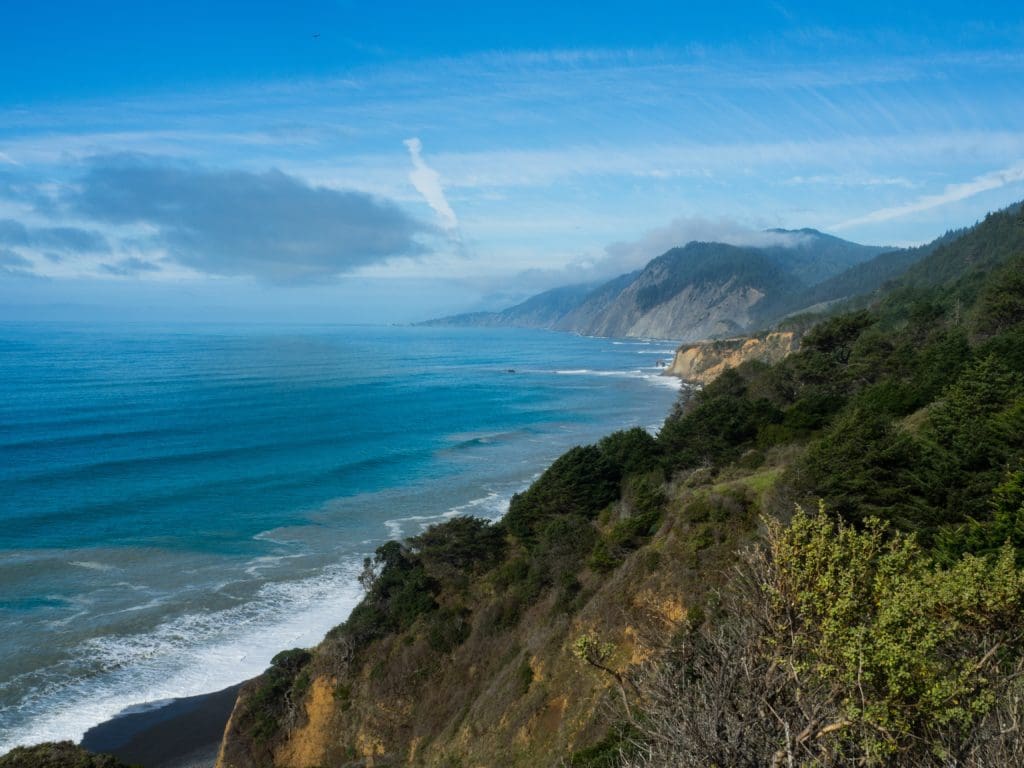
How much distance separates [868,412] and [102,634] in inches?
1195

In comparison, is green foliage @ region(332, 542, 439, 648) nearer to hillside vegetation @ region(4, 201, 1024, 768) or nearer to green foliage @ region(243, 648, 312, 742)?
hillside vegetation @ region(4, 201, 1024, 768)

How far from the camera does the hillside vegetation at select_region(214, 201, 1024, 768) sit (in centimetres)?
725

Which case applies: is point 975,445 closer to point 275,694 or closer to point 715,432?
point 715,432

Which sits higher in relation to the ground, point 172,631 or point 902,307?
point 902,307

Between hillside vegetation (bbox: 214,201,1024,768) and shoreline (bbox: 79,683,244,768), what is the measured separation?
1.76 m

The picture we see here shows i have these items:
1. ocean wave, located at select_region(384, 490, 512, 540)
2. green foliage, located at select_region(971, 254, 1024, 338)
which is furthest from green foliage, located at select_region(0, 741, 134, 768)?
green foliage, located at select_region(971, 254, 1024, 338)

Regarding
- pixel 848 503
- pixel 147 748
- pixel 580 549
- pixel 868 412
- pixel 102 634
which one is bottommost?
pixel 147 748

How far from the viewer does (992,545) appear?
1295cm

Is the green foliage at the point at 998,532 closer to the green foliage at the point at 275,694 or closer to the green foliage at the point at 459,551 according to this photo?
the green foliage at the point at 459,551

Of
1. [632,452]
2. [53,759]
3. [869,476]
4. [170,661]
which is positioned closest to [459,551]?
[632,452]

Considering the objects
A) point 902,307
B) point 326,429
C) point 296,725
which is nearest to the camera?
point 296,725

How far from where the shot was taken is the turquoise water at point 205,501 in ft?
85.3

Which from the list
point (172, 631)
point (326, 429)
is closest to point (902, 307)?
point (326, 429)

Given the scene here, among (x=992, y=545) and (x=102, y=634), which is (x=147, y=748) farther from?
(x=992, y=545)
